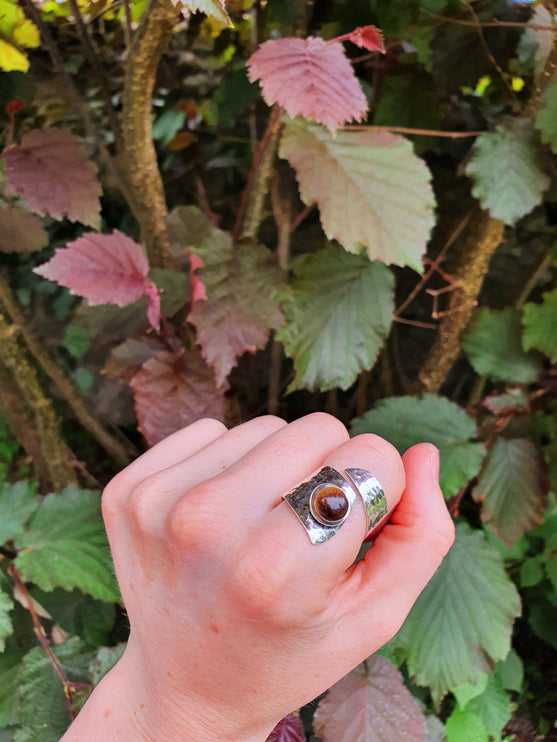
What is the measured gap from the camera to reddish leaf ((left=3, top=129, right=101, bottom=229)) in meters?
0.61

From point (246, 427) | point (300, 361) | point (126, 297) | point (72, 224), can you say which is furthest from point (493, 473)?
point (72, 224)

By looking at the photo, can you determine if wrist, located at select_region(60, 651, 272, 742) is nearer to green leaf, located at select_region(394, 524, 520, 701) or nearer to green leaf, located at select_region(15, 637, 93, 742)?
green leaf, located at select_region(15, 637, 93, 742)

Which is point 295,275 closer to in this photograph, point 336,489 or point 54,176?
point 54,176

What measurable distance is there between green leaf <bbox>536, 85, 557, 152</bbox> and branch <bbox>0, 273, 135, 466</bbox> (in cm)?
76

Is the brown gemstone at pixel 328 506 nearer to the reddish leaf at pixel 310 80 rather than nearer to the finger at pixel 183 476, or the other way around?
the finger at pixel 183 476

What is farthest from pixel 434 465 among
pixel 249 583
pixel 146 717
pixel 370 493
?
pixel 146 717

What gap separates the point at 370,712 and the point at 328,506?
467mm

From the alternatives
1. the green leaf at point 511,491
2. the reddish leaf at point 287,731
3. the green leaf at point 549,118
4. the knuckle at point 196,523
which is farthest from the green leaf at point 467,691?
the green leaf at point 549,118

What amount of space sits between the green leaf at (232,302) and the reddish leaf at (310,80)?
0.20 m

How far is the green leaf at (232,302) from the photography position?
0.61m

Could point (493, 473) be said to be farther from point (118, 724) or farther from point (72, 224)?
point (72, 224)

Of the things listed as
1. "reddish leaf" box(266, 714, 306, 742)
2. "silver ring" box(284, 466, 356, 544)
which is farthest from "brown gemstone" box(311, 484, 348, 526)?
"reddish leaf" box(266, 714, 306, 742)

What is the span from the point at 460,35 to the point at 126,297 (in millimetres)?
644

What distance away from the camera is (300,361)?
2.35 ft
